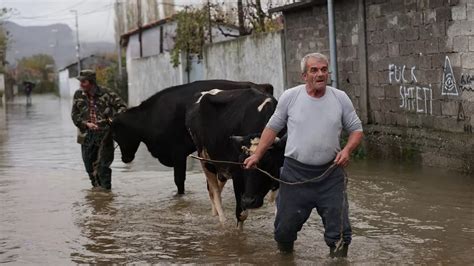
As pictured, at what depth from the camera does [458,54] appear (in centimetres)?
1077

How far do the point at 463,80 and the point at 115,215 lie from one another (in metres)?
5.11

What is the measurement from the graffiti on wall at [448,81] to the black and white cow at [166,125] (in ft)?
11.5

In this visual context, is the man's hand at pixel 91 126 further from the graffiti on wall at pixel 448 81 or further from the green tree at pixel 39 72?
the green tree at pixel 39 72

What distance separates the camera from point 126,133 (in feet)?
34.8

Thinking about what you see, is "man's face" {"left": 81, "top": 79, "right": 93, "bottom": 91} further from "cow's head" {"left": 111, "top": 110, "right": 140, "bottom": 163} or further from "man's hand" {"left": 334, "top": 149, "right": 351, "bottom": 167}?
"man's hand" {"left": 334, "top": 149, "right": 351, "bottom": 167}

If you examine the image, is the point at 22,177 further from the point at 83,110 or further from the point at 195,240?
the point at 195,240

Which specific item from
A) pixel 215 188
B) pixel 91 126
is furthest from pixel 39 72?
pixel 215 188

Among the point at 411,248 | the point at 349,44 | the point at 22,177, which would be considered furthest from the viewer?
the point at 349,44

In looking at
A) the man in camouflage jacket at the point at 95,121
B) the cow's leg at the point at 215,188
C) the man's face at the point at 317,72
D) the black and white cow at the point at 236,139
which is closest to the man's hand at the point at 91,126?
the man in camouflage jacket at the point at 95,121

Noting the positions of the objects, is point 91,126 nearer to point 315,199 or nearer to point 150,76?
point 315,199

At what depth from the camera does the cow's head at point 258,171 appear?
262 inches

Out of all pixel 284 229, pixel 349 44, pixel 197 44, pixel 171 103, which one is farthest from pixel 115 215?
pixel 197 44

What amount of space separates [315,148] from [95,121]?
5.43m

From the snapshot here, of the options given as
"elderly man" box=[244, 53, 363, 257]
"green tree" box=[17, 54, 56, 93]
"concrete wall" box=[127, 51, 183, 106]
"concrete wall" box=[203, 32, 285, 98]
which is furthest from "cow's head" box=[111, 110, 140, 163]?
"green tree" box=[17, 54, 56, 93]
